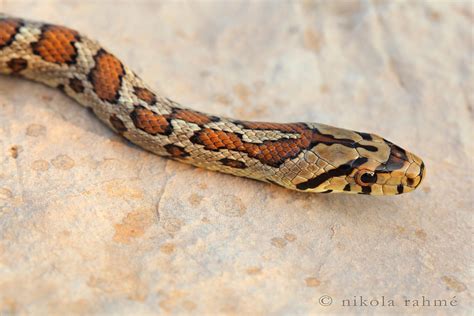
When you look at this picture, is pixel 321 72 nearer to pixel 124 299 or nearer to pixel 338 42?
pixel 338 42

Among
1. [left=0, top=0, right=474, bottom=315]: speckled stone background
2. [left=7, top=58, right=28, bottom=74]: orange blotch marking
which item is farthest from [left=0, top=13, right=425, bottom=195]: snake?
[left=0, top=0, right=474, bottom=315]: speckled stone background

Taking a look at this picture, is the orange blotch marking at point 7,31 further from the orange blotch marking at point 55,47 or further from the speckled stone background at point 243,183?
the speckled stone background at point 243,183

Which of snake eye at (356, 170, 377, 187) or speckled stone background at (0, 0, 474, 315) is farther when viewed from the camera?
snake eye at (356, 170, 377, 187)

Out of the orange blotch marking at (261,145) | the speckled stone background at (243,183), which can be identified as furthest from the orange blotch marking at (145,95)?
the orange blotch marking at (261,145)

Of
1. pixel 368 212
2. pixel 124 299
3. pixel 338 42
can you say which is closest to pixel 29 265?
pixel 124 299

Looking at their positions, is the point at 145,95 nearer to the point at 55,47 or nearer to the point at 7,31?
the point at 55,47

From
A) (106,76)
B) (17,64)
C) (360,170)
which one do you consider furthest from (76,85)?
(360,170)

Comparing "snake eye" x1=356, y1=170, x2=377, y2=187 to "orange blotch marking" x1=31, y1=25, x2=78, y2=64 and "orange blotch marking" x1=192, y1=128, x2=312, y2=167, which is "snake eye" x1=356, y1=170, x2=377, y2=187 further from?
"orange blotch marking" x1=31, y1=25, x2=78, y2=64
